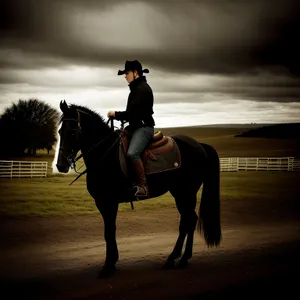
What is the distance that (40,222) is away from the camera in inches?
299

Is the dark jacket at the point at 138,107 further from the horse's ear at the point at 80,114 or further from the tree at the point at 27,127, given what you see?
the tree at the point at 27,127

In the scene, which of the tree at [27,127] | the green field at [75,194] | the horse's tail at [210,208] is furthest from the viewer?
the tree at [27,127]

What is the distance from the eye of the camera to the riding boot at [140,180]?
173 inches

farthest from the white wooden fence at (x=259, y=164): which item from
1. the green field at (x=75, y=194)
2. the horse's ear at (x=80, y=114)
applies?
the horse's ear at (x=80, y=114)

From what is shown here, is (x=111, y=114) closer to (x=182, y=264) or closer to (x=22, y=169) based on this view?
(x=182, y=264)

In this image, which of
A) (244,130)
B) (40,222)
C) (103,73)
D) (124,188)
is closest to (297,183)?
(244,130)

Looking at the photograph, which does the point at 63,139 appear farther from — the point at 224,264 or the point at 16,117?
the point at 16,117

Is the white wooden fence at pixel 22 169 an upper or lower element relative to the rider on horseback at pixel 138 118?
lower

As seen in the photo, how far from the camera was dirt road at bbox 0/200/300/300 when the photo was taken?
380 cm

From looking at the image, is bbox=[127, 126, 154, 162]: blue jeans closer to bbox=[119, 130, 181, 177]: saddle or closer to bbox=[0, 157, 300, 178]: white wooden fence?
bbox=[119, 130, 181, 177]: saddle

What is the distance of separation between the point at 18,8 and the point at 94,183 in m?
5.60

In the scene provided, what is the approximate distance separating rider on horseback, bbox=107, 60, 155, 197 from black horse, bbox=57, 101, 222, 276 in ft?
0.66

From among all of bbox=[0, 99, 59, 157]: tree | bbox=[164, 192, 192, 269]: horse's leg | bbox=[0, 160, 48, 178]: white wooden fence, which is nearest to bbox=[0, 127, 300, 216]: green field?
bbox=[0, 160, 48, 178]: white wooden fence

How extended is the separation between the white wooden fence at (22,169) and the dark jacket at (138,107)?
38.4 feet
